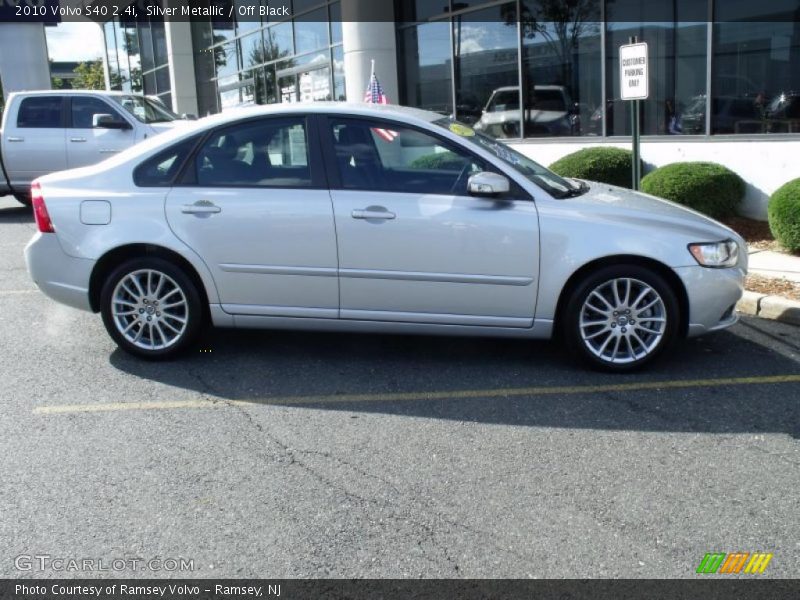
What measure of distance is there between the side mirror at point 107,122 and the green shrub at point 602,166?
686 cm

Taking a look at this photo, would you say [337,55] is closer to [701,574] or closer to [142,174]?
[142,174]

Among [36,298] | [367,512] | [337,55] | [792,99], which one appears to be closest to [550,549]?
[367,512]

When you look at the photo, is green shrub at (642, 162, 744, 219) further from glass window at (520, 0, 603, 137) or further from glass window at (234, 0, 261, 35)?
glass window at (234, 0, 261, 35)

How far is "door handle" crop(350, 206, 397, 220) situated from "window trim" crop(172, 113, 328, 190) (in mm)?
Answer: 291

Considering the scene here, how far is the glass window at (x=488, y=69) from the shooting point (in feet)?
43.1

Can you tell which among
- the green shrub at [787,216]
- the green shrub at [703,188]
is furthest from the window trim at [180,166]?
the green shrub at [703,188]

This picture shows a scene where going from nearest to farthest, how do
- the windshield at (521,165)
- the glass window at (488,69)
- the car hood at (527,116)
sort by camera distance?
the windshield at (521,165) < the car hood at (527,116) < the glass window at (488,69)

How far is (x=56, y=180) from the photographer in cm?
568

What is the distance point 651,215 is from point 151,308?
337 cm

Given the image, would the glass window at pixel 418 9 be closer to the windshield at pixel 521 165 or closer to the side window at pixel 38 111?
the side window at pixel 38 111

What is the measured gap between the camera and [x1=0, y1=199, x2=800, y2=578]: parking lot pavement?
11.0 ft

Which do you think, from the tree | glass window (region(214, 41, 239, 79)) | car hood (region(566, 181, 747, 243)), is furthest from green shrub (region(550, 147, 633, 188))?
the tree

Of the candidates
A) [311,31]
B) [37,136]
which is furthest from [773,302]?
[311,31]

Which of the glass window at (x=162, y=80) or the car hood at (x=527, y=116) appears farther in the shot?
the glass window at (x=162, y=80)
